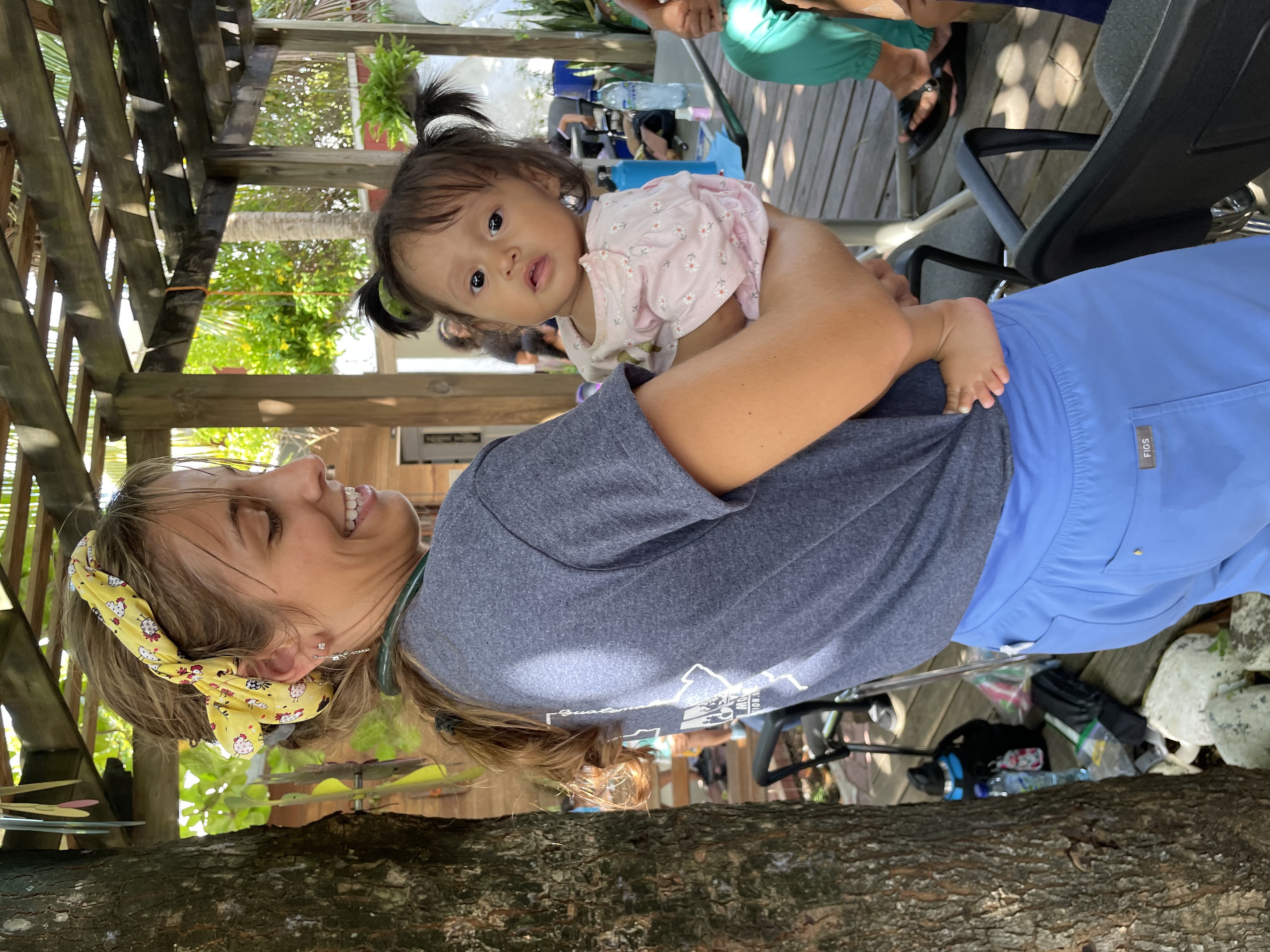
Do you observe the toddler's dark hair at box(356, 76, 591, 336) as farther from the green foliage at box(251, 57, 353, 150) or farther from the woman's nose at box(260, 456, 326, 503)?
the green foliage at box(251, 57, 353, 150)

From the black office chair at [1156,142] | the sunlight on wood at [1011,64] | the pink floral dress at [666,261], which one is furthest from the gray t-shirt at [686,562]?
the sunlight on wood at [1011,64]

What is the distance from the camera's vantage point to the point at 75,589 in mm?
1268

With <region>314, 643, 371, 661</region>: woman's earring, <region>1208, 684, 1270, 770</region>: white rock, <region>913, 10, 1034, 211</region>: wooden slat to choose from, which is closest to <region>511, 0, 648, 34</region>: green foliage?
<region>913, 10, 1034, 211</region>: wooden slat

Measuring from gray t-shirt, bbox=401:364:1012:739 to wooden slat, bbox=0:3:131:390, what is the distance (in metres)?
2.06

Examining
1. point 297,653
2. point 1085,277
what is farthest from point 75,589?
point 1085,277

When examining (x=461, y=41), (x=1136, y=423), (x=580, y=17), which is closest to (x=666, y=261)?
(x=1136, y=423)

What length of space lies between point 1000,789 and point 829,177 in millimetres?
2850

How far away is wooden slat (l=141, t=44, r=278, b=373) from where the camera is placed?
123 inches

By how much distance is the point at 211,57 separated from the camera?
12.7 feet

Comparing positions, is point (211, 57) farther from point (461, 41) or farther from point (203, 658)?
point (203, 658)

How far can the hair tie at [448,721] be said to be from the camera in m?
1.28

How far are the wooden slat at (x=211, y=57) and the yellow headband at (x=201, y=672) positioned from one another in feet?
10.2

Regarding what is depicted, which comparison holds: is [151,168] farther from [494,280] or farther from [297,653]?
[297,653]

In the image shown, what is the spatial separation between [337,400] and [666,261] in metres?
1.74
